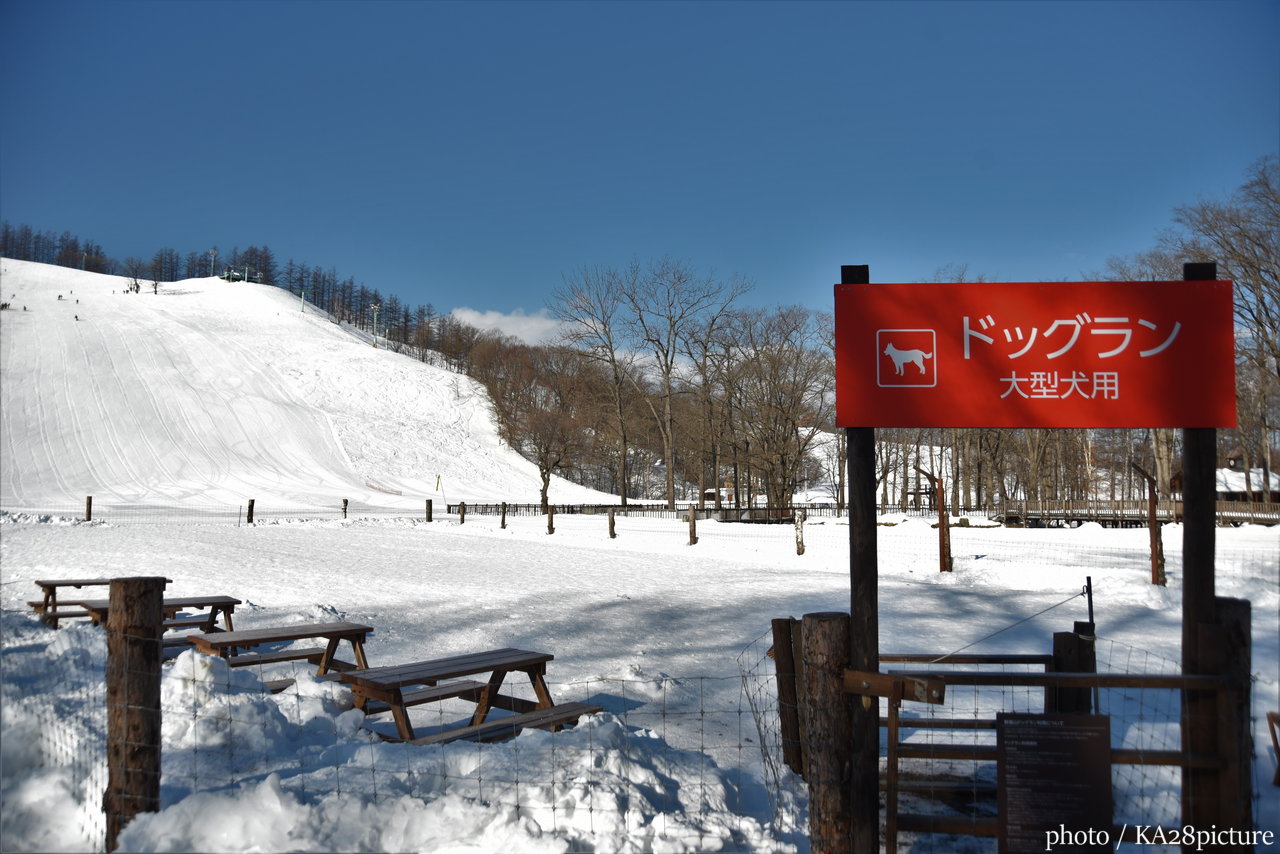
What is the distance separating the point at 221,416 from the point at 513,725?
59.1 m

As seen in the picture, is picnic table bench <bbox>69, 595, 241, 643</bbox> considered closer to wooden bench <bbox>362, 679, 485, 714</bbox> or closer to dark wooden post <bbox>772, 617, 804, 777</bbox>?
wooden bench <bbox>362, 679, 485, 714</bbox>

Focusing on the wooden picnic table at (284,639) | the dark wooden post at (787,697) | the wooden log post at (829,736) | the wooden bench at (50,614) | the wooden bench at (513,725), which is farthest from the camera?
the wooden bench at (50,614)

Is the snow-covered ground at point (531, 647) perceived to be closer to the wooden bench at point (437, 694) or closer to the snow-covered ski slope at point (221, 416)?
the wooden bench at point (437, 694)

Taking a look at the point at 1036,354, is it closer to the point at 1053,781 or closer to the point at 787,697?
the point at 1053,781

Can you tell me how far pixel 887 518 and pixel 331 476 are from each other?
36.7m

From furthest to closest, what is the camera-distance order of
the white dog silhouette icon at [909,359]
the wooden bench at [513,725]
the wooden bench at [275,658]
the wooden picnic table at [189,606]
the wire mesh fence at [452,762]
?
the wooden picnic table at [189,606]
the wooden bench at [275,658]
the wooden bench at [513,725]
the white dog silhouette icon at [909,359]
the wire mesh fence at [452,762]

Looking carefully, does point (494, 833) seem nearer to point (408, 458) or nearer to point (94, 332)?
point (408, 458)

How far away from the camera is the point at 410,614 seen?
38.5 ft

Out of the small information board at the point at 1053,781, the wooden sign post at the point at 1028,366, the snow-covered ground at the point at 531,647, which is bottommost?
the snow-covered ground at the point at 531,647

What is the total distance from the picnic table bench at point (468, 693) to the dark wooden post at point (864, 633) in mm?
2598

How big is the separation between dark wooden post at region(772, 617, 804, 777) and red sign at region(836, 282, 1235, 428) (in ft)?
7.23

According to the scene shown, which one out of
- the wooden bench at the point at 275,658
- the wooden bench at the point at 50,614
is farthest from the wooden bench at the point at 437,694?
the wooden bench at the point at 50,614

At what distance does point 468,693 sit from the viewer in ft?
21.9

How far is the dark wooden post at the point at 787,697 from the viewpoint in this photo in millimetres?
5723
